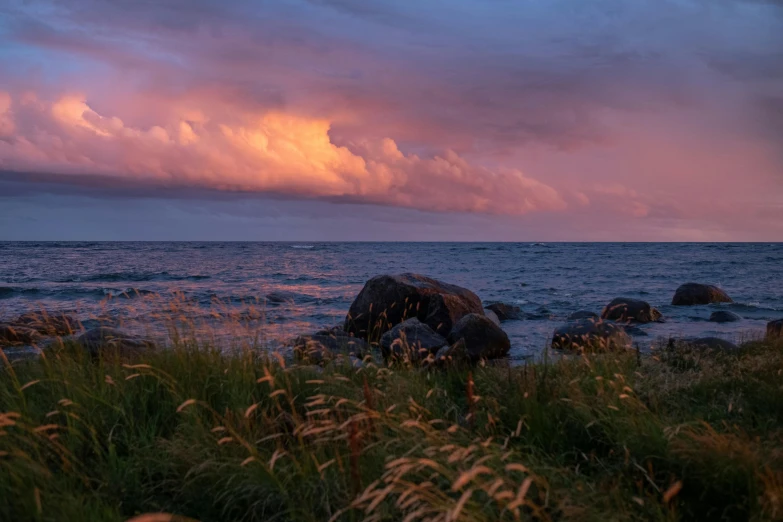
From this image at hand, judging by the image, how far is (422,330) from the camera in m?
10.9

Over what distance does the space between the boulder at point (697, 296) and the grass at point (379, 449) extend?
1694 cm

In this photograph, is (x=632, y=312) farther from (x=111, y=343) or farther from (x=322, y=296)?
(x=111, y=343)

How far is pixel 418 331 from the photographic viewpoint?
10734 mm

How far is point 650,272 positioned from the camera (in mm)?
39469

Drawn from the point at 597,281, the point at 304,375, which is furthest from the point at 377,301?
the point at 597,281

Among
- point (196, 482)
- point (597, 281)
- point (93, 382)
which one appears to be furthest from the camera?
point (597, 281)

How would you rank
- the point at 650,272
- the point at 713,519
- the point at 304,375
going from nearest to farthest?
the point at 713,519 → the point at 304,375 → the point at 650,272

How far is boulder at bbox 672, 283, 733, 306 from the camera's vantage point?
21078 millimetres

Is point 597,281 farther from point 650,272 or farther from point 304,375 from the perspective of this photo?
point 304,375

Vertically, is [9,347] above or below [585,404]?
below

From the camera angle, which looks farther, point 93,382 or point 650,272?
point 650,272

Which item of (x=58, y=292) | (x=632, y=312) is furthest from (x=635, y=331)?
(x=58, y=292)

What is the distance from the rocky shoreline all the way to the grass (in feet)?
6.78

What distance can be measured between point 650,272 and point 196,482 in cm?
4103
